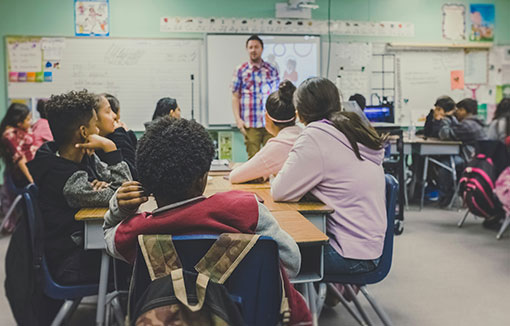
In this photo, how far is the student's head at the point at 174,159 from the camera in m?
1.25

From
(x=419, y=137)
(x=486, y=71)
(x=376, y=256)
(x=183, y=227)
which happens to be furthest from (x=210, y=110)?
(x=183, y=227)

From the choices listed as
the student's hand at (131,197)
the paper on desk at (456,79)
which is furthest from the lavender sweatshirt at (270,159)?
the paper on desk at (456,79)

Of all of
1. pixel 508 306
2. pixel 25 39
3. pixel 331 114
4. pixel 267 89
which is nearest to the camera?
pixel 331 114

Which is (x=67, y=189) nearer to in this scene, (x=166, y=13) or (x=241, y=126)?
(x=241, y=126)

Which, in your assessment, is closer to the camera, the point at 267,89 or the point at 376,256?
the point at 376,256

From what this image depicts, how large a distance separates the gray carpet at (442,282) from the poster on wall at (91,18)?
281 cm

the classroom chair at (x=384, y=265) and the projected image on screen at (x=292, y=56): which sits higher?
the projected image on screen at (x=292, y=56)

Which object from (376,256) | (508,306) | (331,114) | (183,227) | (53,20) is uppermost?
(53,20)

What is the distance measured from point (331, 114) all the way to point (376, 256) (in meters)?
0.61

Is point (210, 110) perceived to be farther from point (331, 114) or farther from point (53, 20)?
point (331, 114)

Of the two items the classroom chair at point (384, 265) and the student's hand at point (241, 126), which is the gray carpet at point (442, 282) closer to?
the classroom chair at point (384, 265)

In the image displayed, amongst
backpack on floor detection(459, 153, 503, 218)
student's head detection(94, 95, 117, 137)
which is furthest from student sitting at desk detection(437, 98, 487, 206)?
student's head detection(94, 95, 117, 137)

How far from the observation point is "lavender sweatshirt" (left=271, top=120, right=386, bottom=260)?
2.14 m

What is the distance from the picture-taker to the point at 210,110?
21.6ft
